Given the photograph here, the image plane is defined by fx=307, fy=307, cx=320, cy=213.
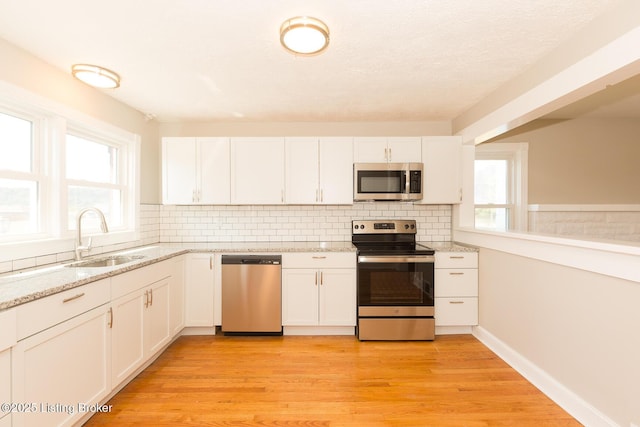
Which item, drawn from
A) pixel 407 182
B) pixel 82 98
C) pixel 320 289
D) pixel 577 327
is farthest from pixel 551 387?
pixel 82 98

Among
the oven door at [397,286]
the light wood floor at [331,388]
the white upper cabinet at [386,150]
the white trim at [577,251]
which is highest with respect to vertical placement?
the white upper cabinet at [386,150]

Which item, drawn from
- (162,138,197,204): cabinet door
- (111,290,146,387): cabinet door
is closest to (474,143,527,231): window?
(162,138,197,204): cabinet door

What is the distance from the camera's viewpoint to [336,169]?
3396 mm

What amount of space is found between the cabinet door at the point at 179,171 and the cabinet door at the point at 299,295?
4.68ft

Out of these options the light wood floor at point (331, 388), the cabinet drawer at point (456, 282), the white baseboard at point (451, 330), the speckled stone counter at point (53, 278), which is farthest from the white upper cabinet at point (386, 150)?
the speckled stone counter at point (53, 278)

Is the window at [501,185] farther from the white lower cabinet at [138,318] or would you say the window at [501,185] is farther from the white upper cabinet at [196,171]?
the white lower cabinet at [138,318]

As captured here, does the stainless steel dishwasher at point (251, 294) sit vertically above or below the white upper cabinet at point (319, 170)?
below

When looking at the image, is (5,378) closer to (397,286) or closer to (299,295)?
(299,295)

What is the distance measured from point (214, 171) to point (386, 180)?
1891 mm

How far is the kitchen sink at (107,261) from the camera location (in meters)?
2.28

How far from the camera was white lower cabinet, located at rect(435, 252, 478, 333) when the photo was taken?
312cm

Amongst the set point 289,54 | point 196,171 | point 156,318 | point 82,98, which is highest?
point 289,54

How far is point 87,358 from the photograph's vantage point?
177cm

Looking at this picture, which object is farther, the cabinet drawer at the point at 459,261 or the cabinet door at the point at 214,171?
the cabinet door at the point at 214,171
